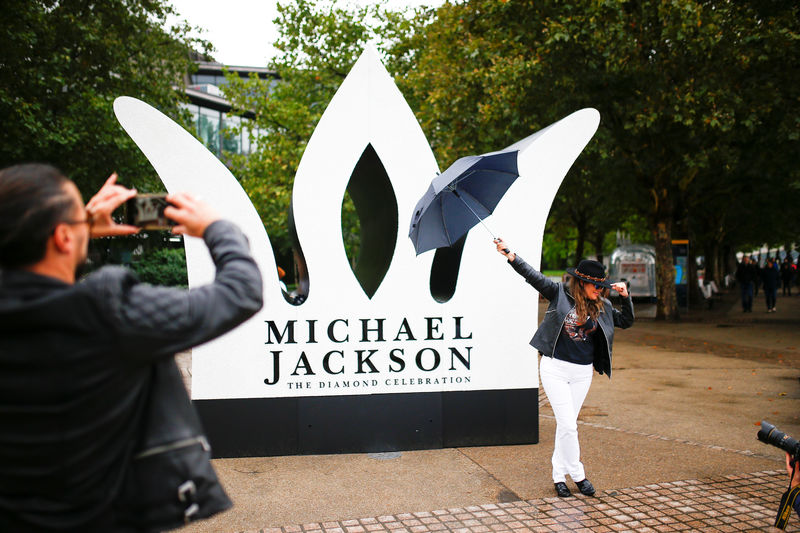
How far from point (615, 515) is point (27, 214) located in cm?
422

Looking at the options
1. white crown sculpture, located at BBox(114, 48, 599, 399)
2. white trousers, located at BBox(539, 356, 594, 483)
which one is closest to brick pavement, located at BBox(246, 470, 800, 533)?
white trousers, located at BBox(539, 356, 594, 483)

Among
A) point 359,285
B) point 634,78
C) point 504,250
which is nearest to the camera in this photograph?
point 504,250

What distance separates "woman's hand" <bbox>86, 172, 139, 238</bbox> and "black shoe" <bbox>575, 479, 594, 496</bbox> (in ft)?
13.4

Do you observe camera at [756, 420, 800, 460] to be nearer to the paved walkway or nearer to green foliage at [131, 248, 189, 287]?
the paved walkway

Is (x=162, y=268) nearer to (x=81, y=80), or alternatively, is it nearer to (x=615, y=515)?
(x=81, y=80)

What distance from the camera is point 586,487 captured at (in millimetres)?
4992

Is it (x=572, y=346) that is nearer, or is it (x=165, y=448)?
(x=165, y=448)

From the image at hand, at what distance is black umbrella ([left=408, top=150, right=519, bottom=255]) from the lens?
530 centimetres

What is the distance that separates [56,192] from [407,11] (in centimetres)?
2305

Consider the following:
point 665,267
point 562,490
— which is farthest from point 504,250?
point 665,267

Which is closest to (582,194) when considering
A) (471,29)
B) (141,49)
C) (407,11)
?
(471,29)

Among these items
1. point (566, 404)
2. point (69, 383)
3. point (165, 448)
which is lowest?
point (566, 404)

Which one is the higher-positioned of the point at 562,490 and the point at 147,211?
the point at 147,211

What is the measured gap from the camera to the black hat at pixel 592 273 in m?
5.06
